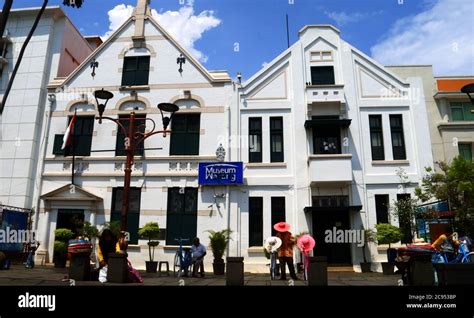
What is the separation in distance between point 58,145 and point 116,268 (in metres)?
12.6

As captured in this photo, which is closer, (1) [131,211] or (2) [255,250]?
(2) [255,250]

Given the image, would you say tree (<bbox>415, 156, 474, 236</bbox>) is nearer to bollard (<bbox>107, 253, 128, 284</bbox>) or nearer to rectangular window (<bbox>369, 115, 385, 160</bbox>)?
rectangular window (<bbox>369, 115, 385, 160</bbox>)

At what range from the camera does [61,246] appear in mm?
17484

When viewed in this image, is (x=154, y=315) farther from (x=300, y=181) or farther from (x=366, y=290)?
(x=300, y=181)

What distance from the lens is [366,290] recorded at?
→ 24.7 ft

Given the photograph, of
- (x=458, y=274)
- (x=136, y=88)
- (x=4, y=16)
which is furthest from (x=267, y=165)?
(x=4, y=16)

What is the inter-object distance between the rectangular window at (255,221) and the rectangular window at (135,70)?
9.39 m

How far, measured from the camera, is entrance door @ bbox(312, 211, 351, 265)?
18406 millimetres

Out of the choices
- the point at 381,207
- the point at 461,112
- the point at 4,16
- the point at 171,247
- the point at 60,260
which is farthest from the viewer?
the point at 461,112

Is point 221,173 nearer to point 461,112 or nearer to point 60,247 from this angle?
point 60,247

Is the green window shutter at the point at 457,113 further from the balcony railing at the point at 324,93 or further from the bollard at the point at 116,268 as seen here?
the bollard at the point at 116,268

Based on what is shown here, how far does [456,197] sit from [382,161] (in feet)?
16.7

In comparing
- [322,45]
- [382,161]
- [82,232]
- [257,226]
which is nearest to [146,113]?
[82,232]

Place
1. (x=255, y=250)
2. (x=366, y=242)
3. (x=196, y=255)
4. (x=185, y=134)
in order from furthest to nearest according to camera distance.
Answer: (x=185, y=134) < (x=255, y=250) < (x=366, y=242) < (x=196, y=255)
